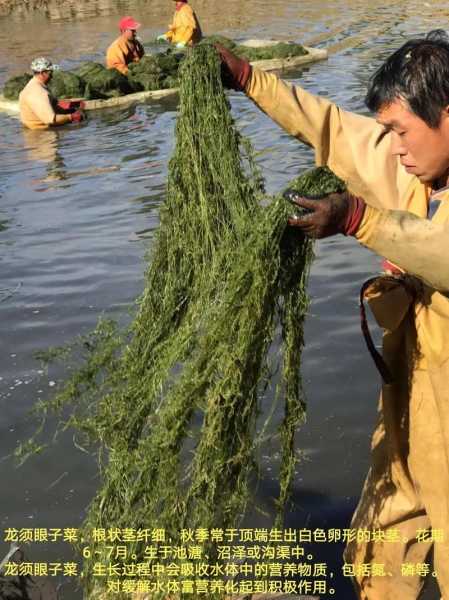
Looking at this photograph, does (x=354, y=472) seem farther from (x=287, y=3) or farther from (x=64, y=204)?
(x=287, y=3)

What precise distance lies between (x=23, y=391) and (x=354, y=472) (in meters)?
2.37

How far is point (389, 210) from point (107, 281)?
205 inches

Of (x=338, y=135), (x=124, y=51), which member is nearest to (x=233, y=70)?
(x=338, y=135)

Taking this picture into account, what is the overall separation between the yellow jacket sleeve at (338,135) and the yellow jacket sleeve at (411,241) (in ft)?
2.36

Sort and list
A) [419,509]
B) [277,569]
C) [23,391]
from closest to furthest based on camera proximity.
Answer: [419,509] → [277,569] → [23,391]

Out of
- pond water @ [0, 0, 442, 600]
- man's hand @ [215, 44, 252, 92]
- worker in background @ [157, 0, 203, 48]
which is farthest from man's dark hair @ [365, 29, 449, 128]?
worker in background @ [157, 0, 203, 48]

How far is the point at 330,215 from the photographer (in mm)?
2691

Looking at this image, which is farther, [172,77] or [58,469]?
[172,77]

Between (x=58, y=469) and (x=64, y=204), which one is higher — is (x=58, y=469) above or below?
below

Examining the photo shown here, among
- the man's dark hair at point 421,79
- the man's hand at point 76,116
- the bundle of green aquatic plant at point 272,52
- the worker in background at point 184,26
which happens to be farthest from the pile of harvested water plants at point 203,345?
the worker in background at point 184,26

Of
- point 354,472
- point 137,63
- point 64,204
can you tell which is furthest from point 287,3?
point 354,472

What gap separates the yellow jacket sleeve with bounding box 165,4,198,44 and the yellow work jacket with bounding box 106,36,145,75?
7.57ft

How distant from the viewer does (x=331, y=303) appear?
7.04 metres

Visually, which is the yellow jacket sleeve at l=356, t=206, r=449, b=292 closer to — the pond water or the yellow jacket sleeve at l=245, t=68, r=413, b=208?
the yellow jacket sleeve at l=245, t=68, r=413, b=208
